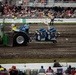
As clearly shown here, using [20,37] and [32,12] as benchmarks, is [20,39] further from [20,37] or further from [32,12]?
[32,12]

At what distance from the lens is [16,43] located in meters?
18.9

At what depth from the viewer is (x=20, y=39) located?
18.8m

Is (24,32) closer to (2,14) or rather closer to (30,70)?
(30,70)

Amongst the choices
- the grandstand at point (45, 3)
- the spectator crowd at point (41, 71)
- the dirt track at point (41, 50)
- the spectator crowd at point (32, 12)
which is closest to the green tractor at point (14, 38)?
the dirt track at point (41, 50)

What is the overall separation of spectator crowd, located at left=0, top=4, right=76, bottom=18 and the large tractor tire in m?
18.1

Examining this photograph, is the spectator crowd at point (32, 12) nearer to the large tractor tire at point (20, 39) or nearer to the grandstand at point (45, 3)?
the grandstand at point (45, 3)

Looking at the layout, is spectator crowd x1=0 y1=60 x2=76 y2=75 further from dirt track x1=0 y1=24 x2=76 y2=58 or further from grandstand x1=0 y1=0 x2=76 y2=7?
grandstand x1=0 y1=0 x2=76 y2=7

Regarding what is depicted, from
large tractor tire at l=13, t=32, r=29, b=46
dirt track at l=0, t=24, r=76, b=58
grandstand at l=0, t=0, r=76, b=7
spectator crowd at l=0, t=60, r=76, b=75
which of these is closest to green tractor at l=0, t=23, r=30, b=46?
large tractor tire at l=13, t=32, r=29, b=46

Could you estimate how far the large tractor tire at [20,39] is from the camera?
61.2 feet

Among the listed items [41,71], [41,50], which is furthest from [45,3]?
[41,71]

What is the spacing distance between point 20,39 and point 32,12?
21.9 m

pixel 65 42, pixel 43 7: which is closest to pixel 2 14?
pixel 43 7

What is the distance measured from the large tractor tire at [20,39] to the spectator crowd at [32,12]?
18.1 meters

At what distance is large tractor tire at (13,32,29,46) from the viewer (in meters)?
18.7
